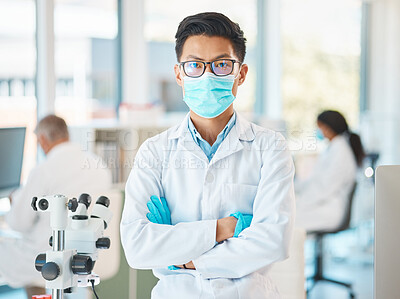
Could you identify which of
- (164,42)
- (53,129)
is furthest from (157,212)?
(164,42)

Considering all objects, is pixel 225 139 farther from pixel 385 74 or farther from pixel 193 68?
pixel 385 74

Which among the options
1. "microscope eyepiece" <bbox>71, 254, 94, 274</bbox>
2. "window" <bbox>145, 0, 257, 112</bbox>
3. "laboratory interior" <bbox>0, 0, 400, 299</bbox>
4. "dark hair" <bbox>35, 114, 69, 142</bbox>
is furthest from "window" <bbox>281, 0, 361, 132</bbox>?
"microscope eyepiece" <bbox>71, 254, 94, 274</bbox>

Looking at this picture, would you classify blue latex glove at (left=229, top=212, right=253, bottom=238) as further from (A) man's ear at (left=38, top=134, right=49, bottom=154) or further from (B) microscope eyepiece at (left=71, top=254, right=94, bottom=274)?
(A) man's ear at (left=38, top=134, right=49, bottom=154)

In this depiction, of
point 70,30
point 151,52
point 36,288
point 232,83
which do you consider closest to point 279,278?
point 232,83

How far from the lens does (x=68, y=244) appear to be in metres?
1.38

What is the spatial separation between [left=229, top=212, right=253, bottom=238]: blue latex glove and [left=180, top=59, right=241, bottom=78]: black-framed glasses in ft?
1.42

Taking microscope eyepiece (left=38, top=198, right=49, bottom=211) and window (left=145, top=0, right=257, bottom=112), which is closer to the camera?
microscope eyepiece (left=38, top=198, right=49, bottom=211)

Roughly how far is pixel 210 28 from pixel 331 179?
8.61 feet

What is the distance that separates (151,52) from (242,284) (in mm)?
3839

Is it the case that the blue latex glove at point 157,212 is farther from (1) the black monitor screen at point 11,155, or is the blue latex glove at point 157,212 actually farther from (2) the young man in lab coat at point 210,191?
(1) the black monitor screen at point 11,155

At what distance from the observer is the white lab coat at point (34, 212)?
289cm

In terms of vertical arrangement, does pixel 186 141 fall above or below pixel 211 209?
above

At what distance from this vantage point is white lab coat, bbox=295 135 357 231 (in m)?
3.96

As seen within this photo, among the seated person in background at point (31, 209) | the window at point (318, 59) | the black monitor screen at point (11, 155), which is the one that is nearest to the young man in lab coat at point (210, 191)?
the seated person in background at point (31, 209)
